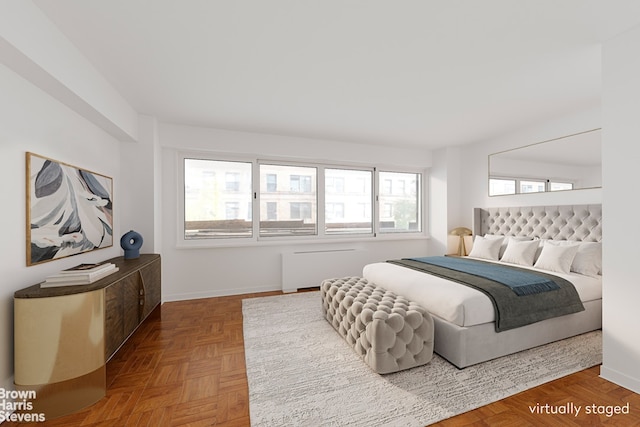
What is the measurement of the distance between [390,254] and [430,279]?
2565 millimetres

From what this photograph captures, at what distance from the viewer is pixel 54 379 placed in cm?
176

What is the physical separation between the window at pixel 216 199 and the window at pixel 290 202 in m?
0.28

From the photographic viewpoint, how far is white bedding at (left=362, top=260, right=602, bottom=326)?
226cm

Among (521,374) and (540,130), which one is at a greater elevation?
(540,130)

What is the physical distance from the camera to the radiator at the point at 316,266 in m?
4.53

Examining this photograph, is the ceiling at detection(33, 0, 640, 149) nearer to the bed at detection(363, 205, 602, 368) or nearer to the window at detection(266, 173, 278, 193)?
the window at detection(266, 173, 278, 193)

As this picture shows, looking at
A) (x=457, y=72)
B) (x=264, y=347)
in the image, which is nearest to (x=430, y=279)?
(x=264, y=347)

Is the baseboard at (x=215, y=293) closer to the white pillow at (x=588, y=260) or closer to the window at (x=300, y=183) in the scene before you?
the window at (x=300, y=183)

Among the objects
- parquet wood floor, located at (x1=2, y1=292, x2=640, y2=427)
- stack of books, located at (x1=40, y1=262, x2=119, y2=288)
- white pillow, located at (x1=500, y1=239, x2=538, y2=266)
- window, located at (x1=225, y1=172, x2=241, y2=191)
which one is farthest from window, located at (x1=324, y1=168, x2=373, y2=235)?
stack of books, located at (x1=40, y1=262, x2=119, y2=288)

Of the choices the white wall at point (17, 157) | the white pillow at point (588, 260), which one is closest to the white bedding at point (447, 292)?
the white pillow at point (588, 260)

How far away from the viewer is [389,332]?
211 centimetres

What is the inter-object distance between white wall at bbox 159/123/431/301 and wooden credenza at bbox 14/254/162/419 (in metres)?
2.05

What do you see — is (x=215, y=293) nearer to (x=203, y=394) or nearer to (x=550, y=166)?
(x=203, y=394)

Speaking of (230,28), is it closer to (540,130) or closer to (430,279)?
(430,279)
